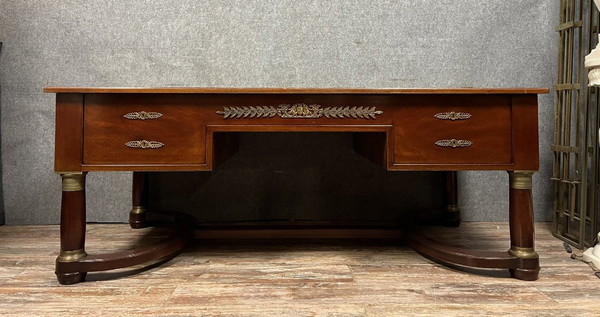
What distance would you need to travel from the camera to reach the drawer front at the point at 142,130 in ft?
A: 3.60

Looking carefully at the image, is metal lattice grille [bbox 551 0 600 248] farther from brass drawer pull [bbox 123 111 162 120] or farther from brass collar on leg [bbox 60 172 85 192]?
brass collar on leg [bbox 60 172 85 192]

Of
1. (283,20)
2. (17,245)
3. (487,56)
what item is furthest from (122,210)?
(487,56)

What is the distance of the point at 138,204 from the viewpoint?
1.66m

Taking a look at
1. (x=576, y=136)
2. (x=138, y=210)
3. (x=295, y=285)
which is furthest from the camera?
(x=138, y=210)

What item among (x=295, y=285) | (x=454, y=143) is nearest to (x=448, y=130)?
(x=454, y=143)

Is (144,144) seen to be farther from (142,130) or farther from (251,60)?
(251,60)

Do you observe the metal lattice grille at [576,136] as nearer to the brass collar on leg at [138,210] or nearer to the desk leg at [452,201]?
the desk leg at [452,201]

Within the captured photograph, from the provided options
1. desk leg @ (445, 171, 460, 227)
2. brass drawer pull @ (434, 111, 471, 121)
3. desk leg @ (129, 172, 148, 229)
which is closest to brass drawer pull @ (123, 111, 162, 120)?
desk leg @ (129, 172, 148, 229)

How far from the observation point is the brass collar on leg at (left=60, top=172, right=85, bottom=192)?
1.10 metres

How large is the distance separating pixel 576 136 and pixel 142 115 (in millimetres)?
1399

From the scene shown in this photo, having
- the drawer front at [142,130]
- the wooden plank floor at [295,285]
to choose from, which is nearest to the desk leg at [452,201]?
the wooden plank floor at [295,285]

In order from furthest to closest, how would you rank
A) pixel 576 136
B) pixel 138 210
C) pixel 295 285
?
pixel 138 210 → pixel 576 136 → pixel 295 285

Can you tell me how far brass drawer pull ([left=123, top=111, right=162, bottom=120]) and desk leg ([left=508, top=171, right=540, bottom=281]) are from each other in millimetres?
962

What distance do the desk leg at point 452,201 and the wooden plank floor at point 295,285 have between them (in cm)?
21
